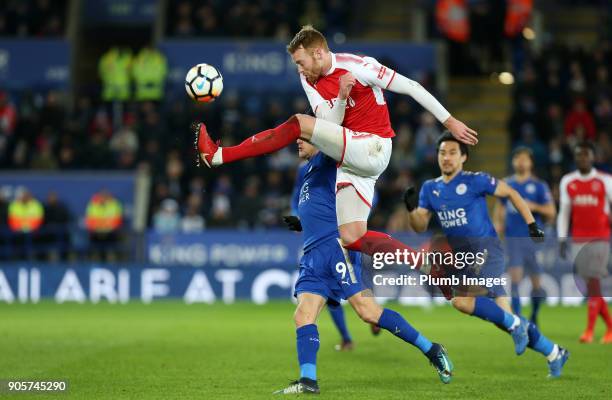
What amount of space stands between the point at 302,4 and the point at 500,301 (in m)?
17.1

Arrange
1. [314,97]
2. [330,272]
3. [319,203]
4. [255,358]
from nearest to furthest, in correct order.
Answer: [314,97], [330,272], [319,203], [255,358]

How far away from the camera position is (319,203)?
334 inches

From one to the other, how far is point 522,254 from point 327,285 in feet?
17.8

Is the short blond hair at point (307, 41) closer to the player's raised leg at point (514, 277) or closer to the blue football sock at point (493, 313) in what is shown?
the blue football sock at point (493, 313)

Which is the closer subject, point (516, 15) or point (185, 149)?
point (185, 149)

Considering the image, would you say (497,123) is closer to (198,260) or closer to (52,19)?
(198,260)

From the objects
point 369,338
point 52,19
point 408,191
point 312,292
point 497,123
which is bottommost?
point 369,338

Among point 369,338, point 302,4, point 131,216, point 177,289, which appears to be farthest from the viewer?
point 302,4

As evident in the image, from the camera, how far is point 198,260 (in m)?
19.8

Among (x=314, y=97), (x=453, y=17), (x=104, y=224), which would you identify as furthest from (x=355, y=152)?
(x=453, y=17)

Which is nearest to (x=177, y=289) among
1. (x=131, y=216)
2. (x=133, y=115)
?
(x=131, y=216)

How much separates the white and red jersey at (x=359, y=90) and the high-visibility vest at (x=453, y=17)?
647 inches

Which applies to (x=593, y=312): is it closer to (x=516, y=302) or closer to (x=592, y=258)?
(x=592, y=258)

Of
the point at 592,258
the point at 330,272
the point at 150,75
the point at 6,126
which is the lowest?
the point at 592,258
